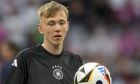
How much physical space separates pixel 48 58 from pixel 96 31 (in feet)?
23.0

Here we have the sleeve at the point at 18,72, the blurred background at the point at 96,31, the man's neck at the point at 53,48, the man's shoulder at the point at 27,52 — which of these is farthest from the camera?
the blurred background at the point at 96,31

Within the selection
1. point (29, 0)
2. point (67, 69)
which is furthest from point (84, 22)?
point (67, 69)

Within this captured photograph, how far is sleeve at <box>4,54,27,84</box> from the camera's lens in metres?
7.20

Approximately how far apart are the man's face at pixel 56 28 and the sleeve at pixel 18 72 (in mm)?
385

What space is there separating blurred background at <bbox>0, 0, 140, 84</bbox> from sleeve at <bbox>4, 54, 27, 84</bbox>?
19.1 ft

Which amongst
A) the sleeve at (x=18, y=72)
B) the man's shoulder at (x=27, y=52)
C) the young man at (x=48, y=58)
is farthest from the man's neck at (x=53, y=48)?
the sleeve at (x=18, y=72)

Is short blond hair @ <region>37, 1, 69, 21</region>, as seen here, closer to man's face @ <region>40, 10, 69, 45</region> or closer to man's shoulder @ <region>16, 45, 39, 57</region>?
man's face @ <region>40, 10, 69, 45</region>

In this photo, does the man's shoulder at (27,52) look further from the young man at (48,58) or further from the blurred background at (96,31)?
the blurred background at (96,31)

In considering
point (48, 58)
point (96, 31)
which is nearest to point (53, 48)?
point (48, 58)

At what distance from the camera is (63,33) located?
7.36 metres

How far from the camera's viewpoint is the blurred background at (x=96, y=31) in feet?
44.4

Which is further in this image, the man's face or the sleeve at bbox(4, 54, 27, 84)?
the man's face

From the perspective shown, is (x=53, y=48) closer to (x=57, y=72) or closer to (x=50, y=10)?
(x=57, y=72)

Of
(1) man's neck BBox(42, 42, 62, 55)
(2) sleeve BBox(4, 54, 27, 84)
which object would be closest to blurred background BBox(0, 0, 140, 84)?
(1) man's neck BBox(42, 42, 62, 55)
